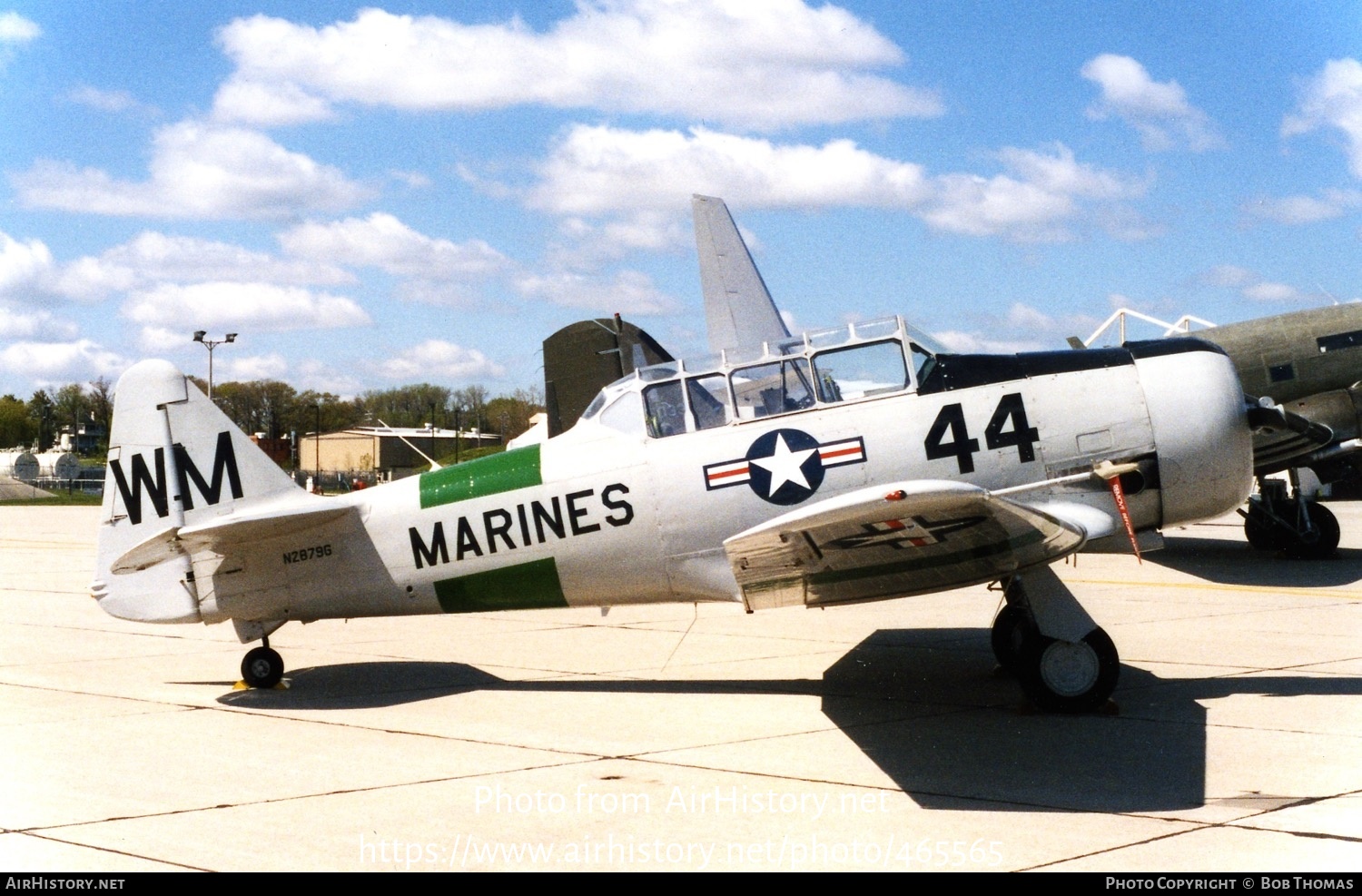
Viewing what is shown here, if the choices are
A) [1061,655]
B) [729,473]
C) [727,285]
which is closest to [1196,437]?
[1061,655]

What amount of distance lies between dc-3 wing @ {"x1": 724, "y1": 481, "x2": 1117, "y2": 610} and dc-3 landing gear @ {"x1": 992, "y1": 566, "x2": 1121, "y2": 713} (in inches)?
10.1

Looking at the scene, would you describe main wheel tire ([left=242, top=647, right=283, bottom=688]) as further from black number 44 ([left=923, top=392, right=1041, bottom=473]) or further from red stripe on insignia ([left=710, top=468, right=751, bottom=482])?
black number 44 ([left=923, top=392, right=1041, bottom=473])

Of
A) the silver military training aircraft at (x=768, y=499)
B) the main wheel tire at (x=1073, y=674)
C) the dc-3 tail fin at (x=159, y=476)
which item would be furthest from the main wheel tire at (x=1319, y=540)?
the dc-3 tail fin at (x=159, y=476)

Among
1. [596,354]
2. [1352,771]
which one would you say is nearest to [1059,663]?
[1352,771]

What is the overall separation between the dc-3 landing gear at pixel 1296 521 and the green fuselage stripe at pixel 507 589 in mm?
11399

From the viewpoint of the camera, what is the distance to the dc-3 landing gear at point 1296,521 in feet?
52.7

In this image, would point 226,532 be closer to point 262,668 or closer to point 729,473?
point 262,668

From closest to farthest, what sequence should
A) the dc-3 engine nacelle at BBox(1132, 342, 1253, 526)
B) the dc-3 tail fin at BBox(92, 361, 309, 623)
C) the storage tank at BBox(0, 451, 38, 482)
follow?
the dc-3 engine nacelle at BBox(1132, 342, 1253, 526) < the dc-3 tail fin at BBox(92, 361, 309, 623) < the storage tank at BBox(0, 451, 38, 482)

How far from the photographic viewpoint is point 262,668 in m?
8.82

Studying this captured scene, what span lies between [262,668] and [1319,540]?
1367 centimetres

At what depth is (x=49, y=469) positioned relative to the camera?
262ft

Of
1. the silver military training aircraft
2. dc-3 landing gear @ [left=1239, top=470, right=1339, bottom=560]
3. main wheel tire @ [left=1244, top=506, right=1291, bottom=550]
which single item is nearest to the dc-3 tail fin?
the silver military training aircraft

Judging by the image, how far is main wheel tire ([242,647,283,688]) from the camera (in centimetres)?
882

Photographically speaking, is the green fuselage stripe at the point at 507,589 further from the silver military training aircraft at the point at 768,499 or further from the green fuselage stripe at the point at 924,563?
the green fuselage stripe at the point at 924,563
